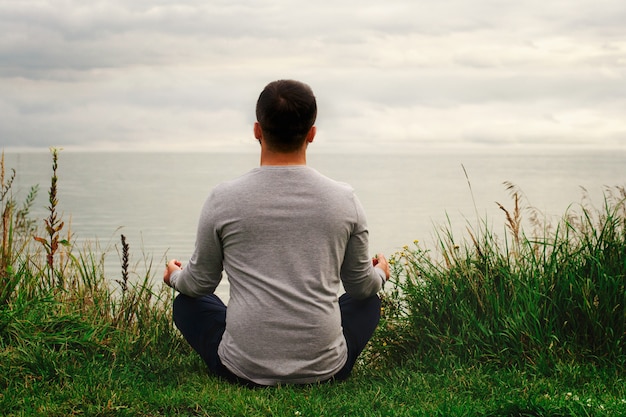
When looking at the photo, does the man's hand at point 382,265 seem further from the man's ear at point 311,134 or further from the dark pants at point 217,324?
the man's ear at point 311,134

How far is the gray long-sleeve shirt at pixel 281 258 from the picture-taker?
12.1ft

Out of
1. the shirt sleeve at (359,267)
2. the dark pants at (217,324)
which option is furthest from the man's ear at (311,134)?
the dark pants at (217,324)

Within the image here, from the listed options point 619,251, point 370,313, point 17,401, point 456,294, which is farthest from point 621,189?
point 17,401

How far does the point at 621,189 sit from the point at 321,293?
2.82 metres

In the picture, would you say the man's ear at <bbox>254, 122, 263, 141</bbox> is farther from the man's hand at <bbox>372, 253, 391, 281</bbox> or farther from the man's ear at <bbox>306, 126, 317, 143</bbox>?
the man's hand at <bbox>372, 253, 391, 281</bbox>

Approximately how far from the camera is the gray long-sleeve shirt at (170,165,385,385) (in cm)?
370

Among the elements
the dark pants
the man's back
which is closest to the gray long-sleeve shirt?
→ the man's back

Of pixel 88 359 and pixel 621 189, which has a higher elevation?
pixel 621 189

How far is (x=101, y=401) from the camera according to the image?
3.79 meters

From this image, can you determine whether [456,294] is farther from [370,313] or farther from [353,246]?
[353,246]

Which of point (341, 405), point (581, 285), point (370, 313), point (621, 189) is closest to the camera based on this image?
point (341, 405)

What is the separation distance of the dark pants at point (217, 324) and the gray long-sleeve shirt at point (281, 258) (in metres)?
0.25

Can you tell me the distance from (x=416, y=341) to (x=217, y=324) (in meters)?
1.42

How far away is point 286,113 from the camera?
357cm
